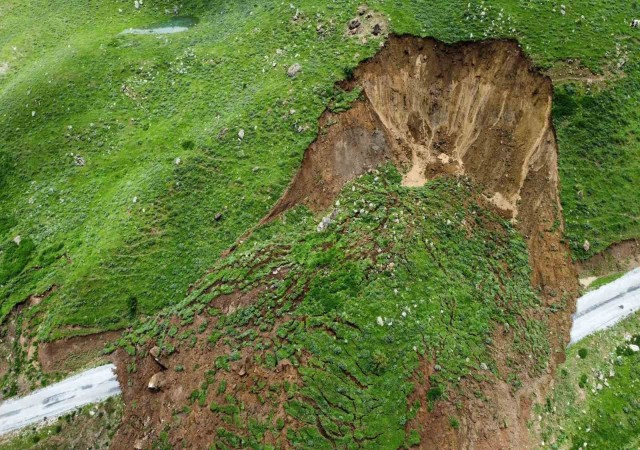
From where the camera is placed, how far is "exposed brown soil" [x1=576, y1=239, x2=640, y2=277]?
31.9m

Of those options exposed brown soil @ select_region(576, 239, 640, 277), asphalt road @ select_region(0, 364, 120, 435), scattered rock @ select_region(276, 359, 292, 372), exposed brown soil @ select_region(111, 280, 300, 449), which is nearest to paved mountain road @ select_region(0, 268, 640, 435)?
asphalt road @ select_region(0, 364, 120, 435)

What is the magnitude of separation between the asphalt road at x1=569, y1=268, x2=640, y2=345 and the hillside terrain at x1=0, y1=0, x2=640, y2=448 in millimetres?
802

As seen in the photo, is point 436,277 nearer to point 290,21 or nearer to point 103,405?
point 103,405

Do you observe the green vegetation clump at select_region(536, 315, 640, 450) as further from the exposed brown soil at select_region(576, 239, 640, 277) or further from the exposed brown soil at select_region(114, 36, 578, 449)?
the exposed brown soil at select_region(576, 239, 640, 277)

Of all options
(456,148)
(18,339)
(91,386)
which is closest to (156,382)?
(91,386)

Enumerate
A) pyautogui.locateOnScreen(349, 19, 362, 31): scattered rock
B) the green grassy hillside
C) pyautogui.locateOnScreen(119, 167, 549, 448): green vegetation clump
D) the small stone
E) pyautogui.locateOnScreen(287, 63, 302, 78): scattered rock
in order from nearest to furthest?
1. pyautogui.locateOnScreen(119, 167, 549, 448): green vegetation clump
2. the small stone
3. the green grassy hillside
4. pyautogui.locateOnScreen(287, 63, 302, 78): scattered rock
5. pyautogui.locateOnScreen(349, 19, 362, 31): scattered rock

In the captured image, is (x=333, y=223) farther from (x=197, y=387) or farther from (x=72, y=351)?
(x=72, y=351)

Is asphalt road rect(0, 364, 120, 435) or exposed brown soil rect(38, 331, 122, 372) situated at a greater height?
exposed brown soil rect(38, 331, 122, 372)

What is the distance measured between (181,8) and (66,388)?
140ft

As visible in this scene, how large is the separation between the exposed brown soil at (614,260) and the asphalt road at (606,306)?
81cm

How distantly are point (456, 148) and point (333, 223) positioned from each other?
13194 mm

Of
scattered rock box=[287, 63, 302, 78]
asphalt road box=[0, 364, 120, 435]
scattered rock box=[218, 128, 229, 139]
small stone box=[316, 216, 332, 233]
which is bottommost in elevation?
asphalt road box=[0, 364, 120, 435]

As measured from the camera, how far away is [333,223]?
30.0 metres

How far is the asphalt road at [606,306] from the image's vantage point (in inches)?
1162
